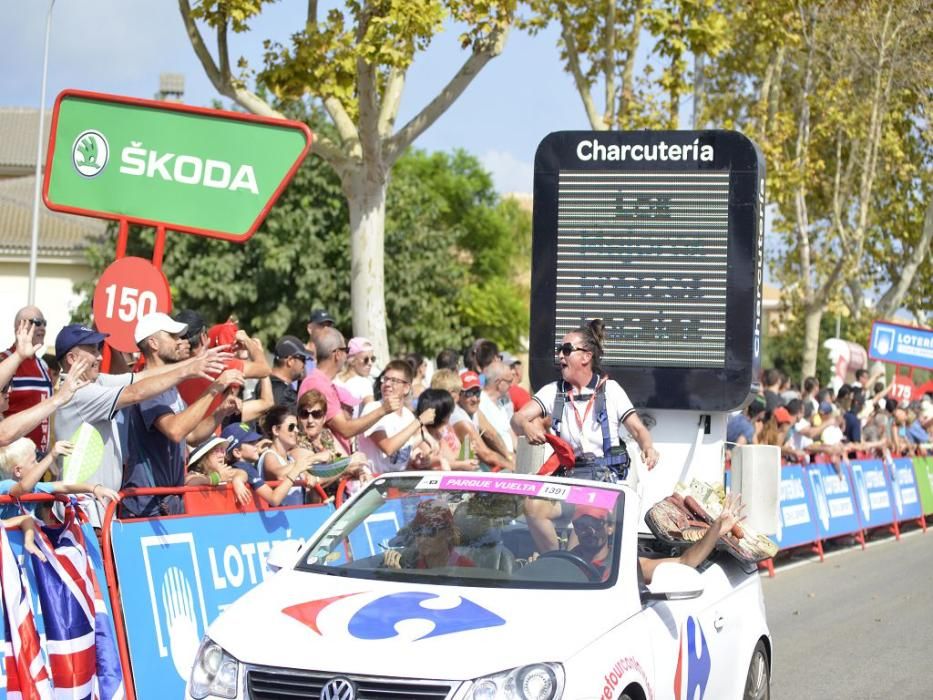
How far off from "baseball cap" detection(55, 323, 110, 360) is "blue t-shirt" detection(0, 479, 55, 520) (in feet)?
2.29

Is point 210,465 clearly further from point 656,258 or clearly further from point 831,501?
point 831,501

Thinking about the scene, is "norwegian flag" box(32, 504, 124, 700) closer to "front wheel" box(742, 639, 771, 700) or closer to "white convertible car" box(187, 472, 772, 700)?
"white convertible car" box(187, 472, 772, 700)

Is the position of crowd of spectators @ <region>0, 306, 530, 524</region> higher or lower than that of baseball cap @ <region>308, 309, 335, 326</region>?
lower

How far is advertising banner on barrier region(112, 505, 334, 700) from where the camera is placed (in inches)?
272

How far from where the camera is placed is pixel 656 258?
11.3m

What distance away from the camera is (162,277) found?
8750mm

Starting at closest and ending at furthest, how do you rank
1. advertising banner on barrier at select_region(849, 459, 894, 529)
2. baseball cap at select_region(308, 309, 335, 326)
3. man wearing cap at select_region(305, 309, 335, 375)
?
1. man wearing cap at select_region(305, 309, 335, 375)
2. baseball cap at select_region(308, 309, 335, 326)
3. advertising banner on barrier at select_region(849, 459, 894, 529)

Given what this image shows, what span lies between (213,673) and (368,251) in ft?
37.4

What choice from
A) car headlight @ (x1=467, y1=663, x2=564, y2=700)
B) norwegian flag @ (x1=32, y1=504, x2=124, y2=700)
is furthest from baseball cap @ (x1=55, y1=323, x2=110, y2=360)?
car headlight @ (x1=467, y1=663, x2=564, y2=700)

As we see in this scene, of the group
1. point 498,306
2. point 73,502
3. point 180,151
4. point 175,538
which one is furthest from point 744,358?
point 498,306

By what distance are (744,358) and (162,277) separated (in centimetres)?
467

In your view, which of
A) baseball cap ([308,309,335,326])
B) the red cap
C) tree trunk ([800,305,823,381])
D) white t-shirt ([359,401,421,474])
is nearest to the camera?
the red cap

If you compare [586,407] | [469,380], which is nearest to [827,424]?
[469,380]

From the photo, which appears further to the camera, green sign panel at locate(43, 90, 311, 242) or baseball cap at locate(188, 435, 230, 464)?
green sign panel at locate(43, 90, 311, 242)
